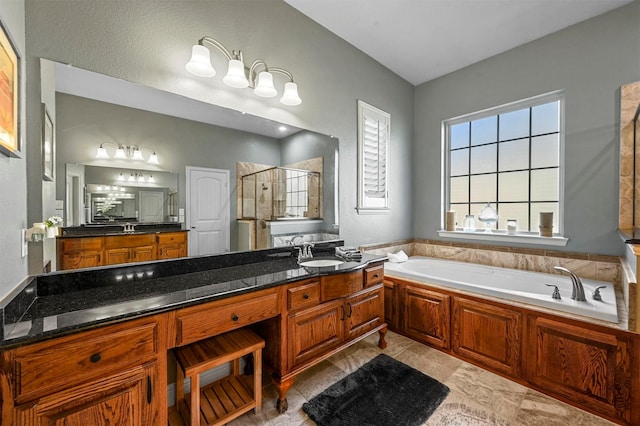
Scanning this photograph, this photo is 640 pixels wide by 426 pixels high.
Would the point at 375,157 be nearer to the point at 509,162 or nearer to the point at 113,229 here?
the point at 509,162

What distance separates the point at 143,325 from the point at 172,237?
2.22 ft

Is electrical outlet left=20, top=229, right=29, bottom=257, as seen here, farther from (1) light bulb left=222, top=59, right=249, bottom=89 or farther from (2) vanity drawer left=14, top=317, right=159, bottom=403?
(1) light bulb left=222, top=59, right=249, bottom=89

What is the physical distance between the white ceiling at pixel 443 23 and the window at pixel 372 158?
0.65m

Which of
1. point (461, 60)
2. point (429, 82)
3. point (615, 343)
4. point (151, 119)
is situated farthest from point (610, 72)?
point (151, 119)

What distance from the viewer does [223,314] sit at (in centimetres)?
132

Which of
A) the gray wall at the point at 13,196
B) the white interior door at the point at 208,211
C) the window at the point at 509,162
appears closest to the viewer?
the gray wall at the point at 13,196

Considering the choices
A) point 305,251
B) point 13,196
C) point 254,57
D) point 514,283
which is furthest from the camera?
point 514,283

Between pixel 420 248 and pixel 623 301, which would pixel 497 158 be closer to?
pixel 420 248

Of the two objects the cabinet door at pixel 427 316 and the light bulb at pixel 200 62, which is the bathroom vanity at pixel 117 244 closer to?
the light bulb at pixel 200 62

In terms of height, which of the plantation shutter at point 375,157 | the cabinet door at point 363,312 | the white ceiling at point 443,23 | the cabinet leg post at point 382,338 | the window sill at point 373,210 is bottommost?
the cabinet leg post at point 382,338

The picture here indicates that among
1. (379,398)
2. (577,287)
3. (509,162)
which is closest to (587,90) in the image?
(509,162)

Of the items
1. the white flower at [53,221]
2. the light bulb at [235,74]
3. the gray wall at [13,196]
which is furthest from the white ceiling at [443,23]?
the white flower at [53,221]

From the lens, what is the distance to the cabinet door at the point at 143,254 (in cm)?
151

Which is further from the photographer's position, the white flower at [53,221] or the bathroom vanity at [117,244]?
the bathroom vanity at [117,244]
